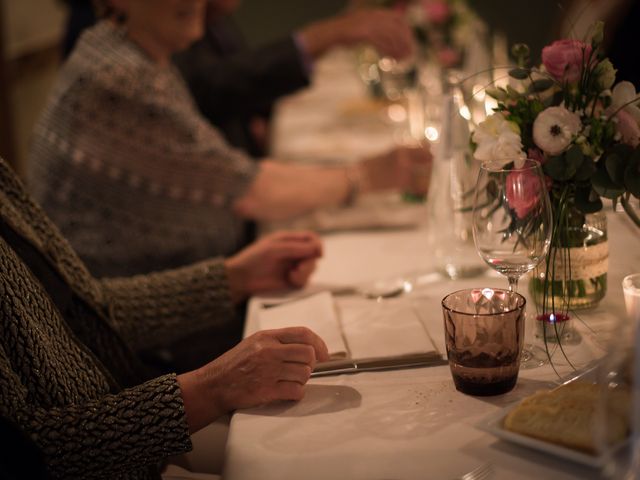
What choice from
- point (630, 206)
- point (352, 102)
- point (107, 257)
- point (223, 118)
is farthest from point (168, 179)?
point (352, 102)

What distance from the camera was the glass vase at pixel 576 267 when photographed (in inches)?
44.3

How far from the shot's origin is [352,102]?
3312 millimetres

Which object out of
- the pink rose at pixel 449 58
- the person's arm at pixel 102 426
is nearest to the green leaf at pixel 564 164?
the person's arm at pixel 102 426

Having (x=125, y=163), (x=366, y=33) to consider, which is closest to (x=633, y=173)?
(x=125, y=163)

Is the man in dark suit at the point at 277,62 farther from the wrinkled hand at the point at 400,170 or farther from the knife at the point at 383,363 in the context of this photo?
the knife at the point at 383,363

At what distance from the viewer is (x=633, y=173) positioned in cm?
101

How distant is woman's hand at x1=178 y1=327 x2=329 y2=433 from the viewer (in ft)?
3.30

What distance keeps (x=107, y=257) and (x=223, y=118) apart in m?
1.01

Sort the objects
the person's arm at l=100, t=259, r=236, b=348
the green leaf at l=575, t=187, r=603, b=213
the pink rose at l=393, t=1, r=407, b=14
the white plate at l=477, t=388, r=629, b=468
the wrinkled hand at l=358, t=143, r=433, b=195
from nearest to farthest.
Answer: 1. the white plate at l=477, t=388, r=629, b=468
2. the green leaf at l=575, t=187, r=603, b=213
3. the person's arm at l=100, t=259, r=236, b=348
4. the wrinkled hand at l=358, t=143, r=433, b=195
5. the pink rose at l=393, t=1, r=407, b=14

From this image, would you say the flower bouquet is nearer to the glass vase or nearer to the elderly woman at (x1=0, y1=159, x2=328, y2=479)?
the glass vase

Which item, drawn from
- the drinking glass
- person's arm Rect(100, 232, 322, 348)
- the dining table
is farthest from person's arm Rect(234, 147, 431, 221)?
the drinking glass

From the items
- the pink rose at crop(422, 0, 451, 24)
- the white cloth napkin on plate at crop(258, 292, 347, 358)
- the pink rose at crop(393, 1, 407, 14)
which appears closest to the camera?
the white cloth napkin on plate at crop(258, 292, 347, 358)

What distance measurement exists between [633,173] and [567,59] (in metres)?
0.17

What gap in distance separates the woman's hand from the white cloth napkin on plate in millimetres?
140
